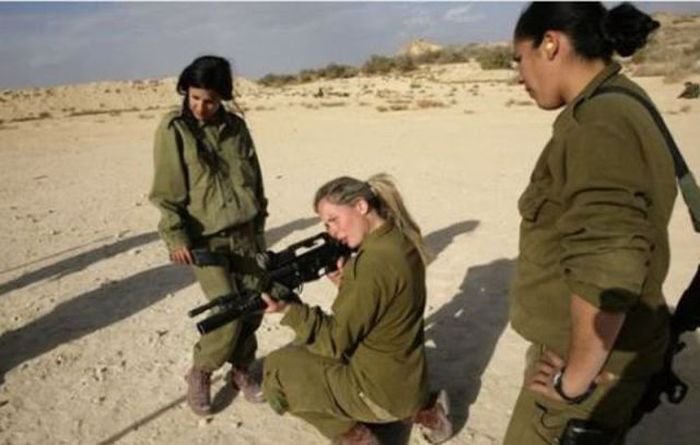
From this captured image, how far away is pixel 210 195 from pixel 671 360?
239cm

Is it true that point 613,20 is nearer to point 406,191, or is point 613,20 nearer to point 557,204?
point 557,204

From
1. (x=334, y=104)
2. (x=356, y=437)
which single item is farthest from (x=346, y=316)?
(x=334, y=104)

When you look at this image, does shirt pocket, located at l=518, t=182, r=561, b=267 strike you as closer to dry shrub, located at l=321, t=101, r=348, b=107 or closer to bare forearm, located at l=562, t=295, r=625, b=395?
bare forearm, located at l=562, t=295, r=625, b=395

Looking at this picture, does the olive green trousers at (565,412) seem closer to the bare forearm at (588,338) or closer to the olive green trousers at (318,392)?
the bare forearm at (588,338)

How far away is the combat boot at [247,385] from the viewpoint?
4039 mm

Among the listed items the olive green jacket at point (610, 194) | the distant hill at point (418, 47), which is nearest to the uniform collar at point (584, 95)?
the olive green jacket at point (610, 194)

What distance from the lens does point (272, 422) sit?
3857 mm

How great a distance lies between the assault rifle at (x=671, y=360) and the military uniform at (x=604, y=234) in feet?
0.55

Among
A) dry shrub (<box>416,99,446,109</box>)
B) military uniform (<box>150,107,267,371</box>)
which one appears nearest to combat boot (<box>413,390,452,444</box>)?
military uniform (<box>150,107,267,371</box>)

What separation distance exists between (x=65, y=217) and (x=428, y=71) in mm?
27658

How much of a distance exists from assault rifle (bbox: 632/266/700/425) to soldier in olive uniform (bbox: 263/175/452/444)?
1.11m

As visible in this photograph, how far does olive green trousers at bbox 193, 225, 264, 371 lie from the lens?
369 cm

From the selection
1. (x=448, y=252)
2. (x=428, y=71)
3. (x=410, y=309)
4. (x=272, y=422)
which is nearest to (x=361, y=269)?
(x=410, y=309)

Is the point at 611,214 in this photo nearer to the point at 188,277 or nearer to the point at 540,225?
the point at 540,225
